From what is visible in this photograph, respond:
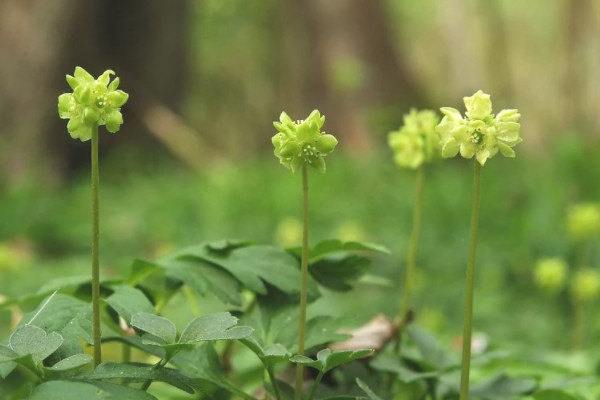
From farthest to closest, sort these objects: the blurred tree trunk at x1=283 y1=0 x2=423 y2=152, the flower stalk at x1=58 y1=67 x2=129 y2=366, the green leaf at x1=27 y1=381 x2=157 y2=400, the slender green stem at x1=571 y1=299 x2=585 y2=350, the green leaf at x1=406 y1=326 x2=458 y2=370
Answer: the blurred tree trunk at x1=283 y1=0 x2=423 y2=152 → the slender green stem at x1=571 y1=299 x2=585 y2=350 → the green leaf at x1=406 y1=326 x2=458 y2=370 → the flower stalk at x1=58 y1=67 x2=129 y2=366 → the green leaf at x1=27 y1=381 x2=157 y2=400

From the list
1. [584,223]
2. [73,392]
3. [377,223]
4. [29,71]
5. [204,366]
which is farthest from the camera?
[29,71]

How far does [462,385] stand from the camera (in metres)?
0.99

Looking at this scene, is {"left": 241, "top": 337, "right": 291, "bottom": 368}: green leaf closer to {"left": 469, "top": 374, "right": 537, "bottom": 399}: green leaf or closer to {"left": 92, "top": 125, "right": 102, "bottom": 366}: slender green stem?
{"left": 92, "top": 125, "right": 102, "bottom": 366}: slender green stem

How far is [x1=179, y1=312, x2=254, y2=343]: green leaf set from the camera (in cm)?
92

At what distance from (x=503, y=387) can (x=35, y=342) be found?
2.13 feet

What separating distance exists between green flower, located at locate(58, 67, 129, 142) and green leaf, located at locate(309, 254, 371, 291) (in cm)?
42

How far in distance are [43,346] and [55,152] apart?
5185 millimetres

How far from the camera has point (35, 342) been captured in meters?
0.91

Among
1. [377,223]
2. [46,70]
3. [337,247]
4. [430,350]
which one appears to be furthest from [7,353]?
[46,70]

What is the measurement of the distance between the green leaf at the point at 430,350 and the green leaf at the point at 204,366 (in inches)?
13.8

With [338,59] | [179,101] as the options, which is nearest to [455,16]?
[338,59]

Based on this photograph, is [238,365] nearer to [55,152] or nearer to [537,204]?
[537,204]

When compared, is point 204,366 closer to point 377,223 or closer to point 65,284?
point 65,284

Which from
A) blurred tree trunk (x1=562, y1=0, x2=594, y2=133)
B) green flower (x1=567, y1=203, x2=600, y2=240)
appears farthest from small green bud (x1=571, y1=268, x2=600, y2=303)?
blurred tree trunk (x1=562, y1=0, x2=594, y2=133)
